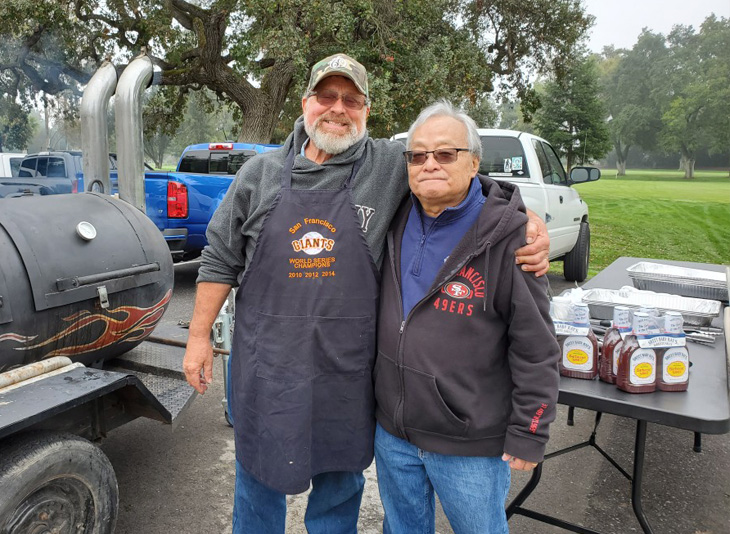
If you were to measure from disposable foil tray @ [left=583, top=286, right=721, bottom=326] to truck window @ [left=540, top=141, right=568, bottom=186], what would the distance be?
452 cm

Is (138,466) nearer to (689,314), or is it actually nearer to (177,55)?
(689,314)

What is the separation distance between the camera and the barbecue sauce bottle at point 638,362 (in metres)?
2.11

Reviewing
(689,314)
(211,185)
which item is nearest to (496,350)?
(689,314)

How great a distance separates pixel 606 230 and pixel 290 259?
48.3ft

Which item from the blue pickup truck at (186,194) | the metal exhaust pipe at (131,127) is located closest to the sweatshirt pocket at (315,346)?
the metal exhaust pipe at (131,127)

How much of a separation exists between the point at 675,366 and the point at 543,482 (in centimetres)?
147

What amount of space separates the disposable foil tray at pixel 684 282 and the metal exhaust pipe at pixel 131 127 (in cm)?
345

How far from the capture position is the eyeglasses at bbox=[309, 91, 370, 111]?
83.3 inches

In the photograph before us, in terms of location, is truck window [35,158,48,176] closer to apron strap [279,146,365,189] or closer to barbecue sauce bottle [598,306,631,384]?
apron strap [279,146,365,189]

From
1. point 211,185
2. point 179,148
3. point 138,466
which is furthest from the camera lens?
point 179,148

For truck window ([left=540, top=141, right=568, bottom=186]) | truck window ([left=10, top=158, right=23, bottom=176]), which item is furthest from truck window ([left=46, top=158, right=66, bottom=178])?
truck window ([left=540, top=141, right=568, bottom=186])

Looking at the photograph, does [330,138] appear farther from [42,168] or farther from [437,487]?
[42,168]

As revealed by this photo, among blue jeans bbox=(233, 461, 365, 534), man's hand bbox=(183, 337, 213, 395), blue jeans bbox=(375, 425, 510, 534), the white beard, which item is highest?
the white beard

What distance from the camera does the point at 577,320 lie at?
2.29 meters
